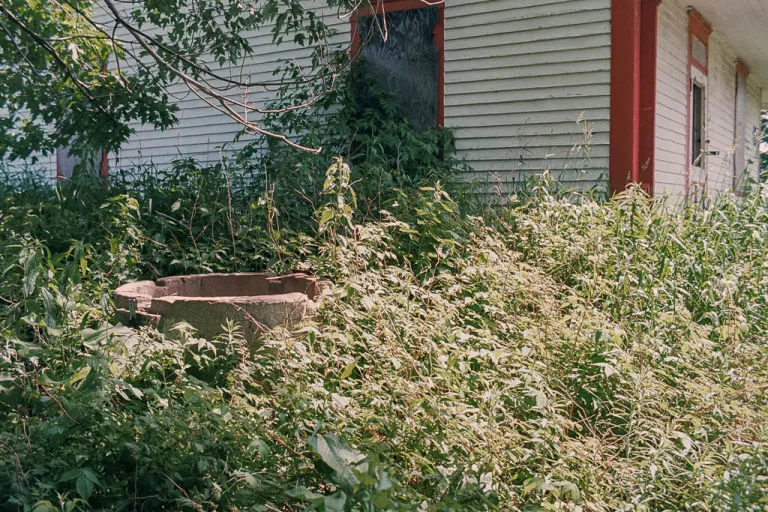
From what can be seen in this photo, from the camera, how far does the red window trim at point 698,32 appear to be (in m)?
9.52

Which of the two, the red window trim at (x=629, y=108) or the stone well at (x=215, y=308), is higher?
the red window trim at (x=629, y=108)

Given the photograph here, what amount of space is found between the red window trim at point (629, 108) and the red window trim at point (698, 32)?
2.20 metres

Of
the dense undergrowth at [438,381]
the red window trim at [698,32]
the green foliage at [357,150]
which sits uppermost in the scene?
the red window trim at [698,32]

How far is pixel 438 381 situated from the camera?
378cm

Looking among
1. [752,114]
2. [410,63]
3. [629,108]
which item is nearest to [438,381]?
[629,108]

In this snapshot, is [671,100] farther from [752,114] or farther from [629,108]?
[752,114]

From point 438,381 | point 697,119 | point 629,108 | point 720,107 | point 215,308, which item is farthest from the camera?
point 720,107

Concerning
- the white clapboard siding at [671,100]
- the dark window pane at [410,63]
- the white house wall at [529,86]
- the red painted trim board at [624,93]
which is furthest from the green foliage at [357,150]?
the white clapboard siding at [671,100]

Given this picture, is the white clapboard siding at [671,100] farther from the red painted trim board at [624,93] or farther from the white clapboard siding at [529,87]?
the white clapboard siding at [529,87]

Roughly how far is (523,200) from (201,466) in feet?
16.5

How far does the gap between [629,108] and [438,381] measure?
15.7 feet

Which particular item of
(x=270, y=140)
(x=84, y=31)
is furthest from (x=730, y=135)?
(x=84, y=31)

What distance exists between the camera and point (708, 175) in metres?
10.9

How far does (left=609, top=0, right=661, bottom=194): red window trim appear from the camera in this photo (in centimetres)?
738
